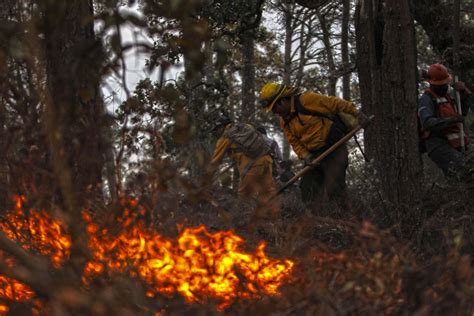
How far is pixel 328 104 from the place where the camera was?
283 inches

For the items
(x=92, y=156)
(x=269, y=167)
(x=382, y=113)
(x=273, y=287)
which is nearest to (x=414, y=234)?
(x=382, y=113)

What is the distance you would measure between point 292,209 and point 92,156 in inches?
195

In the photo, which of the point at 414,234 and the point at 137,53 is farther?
the point at 414,234

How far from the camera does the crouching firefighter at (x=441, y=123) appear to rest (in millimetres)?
7266

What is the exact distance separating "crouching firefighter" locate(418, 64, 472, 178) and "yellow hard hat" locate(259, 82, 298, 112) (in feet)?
4.50

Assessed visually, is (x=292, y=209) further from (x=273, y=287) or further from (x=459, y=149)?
(x=273, y=287)

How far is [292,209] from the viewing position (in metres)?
7.92

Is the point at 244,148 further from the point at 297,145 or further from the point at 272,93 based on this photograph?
the point at 272,93

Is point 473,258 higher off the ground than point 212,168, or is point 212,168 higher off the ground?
point 212,168

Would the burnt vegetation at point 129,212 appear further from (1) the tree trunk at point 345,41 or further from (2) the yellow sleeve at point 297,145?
(1) the tree trunk at point 345,41

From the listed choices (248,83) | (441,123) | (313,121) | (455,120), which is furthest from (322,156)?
(248,83)

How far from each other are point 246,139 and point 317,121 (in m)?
1.82

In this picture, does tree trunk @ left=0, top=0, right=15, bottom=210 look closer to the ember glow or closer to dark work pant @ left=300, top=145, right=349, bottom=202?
the ember glow

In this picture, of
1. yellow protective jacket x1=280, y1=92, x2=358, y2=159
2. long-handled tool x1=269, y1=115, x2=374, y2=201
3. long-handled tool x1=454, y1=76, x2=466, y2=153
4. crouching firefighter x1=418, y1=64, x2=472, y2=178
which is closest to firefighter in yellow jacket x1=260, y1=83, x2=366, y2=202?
yellow protective jacket x1=280, y1=92, x2=358, y2=159
